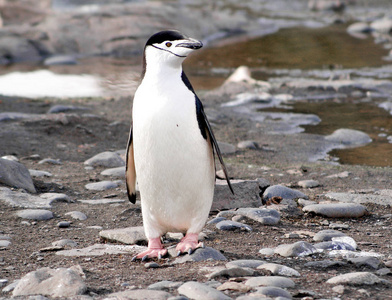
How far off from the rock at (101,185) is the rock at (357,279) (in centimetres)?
271

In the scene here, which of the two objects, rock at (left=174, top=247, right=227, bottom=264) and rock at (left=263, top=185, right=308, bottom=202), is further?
rock at (left=263, top=185, right=308, bottom=202)

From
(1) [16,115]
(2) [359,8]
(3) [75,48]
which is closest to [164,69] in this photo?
(1) [16,115]

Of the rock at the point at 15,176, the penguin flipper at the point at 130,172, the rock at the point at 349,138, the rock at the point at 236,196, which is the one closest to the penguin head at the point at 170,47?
the penguin flipper at the point at 130,172

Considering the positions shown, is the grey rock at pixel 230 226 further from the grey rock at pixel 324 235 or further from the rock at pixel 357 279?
the rock at pixel 357 279

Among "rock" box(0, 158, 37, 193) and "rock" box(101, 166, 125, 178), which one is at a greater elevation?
"rock" box(0, 158, 37, 193)

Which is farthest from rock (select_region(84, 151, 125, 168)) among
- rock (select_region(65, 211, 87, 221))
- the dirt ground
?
rock (select_region(65, 211, 87, 221))

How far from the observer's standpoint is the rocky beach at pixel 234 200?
2947 mm

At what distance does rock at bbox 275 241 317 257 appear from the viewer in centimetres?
344

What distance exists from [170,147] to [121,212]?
1.14 meters

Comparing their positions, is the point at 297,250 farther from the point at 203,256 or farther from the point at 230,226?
the point at 230,226

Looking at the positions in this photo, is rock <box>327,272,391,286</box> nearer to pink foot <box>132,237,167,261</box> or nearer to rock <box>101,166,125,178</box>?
pink foot <box>132,237,167,261</box>

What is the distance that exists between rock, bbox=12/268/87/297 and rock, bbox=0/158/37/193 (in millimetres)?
2082

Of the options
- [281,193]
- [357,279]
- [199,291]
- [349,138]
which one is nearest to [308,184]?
[281,193]

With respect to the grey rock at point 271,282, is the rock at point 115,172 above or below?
below
